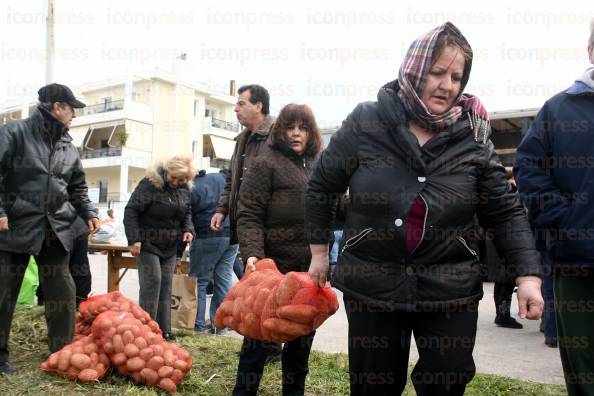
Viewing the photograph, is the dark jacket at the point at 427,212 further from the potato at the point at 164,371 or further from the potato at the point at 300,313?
the potato at the point at 164,371

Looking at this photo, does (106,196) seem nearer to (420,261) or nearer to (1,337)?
(1,337)

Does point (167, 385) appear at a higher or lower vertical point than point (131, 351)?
lower

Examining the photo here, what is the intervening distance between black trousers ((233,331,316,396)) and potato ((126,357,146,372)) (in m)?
0.70

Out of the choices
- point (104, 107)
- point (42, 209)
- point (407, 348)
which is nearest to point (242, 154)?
point (42, 209)

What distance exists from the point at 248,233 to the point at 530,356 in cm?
337

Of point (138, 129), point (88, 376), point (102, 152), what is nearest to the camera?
point (88, 376)

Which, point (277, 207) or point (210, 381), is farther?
point (210, 381)

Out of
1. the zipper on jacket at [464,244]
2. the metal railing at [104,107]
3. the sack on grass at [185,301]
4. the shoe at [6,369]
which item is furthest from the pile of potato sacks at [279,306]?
the metal railing at [104,107]

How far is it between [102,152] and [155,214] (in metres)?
37.5

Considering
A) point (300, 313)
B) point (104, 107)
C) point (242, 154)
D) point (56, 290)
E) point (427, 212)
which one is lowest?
point (56, 290)

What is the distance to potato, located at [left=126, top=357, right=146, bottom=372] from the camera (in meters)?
3.92

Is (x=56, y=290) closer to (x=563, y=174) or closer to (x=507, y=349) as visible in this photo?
(x=563, y=174)

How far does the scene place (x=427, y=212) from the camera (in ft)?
7.70

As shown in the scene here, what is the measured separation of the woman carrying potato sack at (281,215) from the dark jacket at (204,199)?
2.96m
